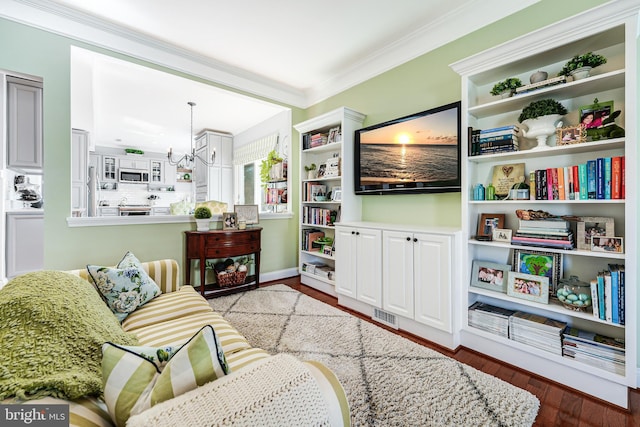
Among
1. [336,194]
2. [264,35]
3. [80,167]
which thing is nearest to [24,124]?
[264,35]

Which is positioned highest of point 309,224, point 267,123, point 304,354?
point 267,123

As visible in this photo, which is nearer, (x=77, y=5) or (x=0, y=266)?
(x=77, y=5)

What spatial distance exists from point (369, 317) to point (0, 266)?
4126 millimetres

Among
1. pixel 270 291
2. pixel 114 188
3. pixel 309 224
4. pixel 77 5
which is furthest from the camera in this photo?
pixel 114 188

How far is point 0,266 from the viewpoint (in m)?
3.08

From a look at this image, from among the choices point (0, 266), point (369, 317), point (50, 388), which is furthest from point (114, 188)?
point (50, 388)

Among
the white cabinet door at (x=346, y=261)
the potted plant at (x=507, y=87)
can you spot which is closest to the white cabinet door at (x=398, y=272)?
the white cabinet door at (x=346, y=261)

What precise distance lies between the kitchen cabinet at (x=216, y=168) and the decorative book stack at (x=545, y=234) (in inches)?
221

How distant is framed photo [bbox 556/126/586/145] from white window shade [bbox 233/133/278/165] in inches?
153

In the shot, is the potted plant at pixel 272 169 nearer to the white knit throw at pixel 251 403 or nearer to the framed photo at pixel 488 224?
the framed photo at pixel 488 224

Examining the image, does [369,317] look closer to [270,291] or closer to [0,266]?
[270,291]

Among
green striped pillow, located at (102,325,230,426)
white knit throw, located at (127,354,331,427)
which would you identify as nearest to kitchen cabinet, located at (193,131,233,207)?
green striped pillow, located at (102,325,230,426)

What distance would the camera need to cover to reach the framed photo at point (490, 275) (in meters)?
2.03

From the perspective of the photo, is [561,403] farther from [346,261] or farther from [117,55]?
[117,55]
